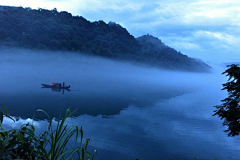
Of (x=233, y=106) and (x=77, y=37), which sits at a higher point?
(x=77, y=37)

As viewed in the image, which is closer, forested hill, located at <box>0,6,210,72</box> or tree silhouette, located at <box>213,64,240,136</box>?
tree silhouette, located at <box>213,64,240,136</box>

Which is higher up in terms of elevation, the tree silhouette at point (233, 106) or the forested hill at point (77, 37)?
the forested hill at point (77, 37)

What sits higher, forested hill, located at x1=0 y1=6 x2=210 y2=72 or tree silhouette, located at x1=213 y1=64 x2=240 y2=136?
forested hill, located at x1=0 y1=6 x2=210 y2=72

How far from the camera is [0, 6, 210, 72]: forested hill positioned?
4024 inches

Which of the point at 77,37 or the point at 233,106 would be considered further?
the point at 77,37

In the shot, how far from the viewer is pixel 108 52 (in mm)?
125812

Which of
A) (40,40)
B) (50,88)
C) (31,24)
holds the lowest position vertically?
(50,88)

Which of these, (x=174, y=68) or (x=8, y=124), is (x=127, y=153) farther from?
(x=174, y=68)

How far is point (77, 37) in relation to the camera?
118625 millimetres

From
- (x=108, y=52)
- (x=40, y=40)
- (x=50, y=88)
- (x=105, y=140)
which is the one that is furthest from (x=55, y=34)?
(x=105, y=140)

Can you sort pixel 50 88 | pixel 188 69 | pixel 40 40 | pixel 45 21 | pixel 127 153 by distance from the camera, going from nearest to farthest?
pixel 127 153, pixel 50 88, pixel 40 40, pixel 45 21, pixel 188 69

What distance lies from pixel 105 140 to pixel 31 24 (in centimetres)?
10739

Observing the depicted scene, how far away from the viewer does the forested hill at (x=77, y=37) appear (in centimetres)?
10221

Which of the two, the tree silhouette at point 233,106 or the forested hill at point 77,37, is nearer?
the tree silhouette at point 233,106
